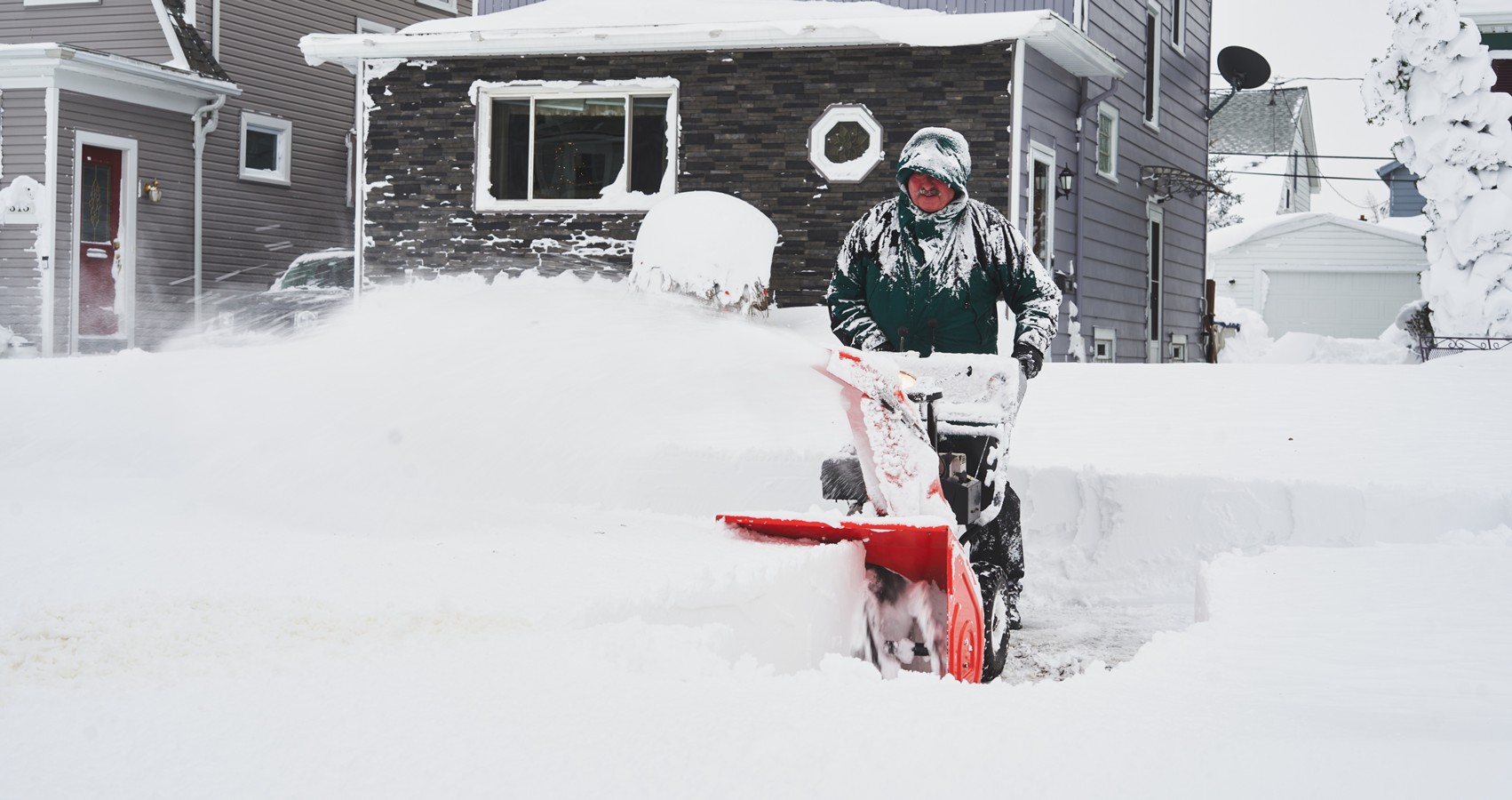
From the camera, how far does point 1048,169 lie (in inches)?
541

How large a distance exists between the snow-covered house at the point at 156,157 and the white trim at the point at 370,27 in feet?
0.13

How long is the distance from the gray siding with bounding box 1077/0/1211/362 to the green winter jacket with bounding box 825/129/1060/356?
34.5 ft

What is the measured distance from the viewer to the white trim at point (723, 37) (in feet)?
39.2

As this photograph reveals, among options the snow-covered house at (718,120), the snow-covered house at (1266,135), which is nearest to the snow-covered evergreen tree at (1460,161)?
the snow-covered house at (718,120)

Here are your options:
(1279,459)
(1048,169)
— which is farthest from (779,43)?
(1279,459)

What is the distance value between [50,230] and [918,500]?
660 inches

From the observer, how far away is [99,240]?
1770 centimetres

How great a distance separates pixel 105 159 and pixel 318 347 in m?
11.9

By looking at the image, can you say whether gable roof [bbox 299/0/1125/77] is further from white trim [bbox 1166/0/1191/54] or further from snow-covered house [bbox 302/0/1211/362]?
white trim [bbox 1166/0/1191/54]

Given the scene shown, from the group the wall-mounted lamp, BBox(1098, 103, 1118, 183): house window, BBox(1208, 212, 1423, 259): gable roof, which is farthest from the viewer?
BBox(1208, 212, 1423, 259): gable roof

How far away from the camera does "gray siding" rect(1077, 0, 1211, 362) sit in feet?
49.6

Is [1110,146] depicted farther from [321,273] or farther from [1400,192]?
[1400,192]

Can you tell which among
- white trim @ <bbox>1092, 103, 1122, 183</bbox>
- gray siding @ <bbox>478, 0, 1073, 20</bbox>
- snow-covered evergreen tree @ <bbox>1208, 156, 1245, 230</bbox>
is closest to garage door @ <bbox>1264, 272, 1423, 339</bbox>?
snow-covered evergreen tree @ <bbox>1208, 156, 1245, 230</bbox>

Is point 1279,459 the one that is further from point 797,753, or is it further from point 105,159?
point 105,159
